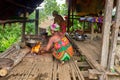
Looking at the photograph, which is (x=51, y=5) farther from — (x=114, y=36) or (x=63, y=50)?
(x=114, y=36)

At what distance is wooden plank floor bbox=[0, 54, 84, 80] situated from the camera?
3.61m

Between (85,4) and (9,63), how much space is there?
7.88 metres

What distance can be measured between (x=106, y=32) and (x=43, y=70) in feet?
4.77

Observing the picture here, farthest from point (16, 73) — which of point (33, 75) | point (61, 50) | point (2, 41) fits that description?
point (2, 41)

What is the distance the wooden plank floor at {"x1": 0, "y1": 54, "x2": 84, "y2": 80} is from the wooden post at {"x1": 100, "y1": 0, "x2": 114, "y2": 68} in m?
0.60

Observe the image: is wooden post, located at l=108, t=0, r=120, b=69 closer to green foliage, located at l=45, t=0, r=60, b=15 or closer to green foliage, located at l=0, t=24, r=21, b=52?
green foliage, located at l=0, t=24, r=21, b=52

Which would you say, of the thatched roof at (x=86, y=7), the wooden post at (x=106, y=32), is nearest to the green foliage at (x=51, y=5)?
the thatched roof at (x=86, y=7)

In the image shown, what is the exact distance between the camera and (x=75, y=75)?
3779 mm

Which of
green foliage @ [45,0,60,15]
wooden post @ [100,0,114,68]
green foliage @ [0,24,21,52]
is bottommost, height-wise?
green foliage @ [0,24,21,52]

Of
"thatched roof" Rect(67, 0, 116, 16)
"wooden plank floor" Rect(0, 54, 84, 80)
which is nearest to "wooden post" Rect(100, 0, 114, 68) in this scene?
"wooden plank floor" Rect(0, 54, 84, 80)

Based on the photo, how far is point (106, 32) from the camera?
4.11 metres

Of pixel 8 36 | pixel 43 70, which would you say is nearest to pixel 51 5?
pixel 8 36

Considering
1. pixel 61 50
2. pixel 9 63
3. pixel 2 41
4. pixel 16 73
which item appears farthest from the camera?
pixel 2 41

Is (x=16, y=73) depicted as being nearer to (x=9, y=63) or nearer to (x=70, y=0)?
(x=9, y=63)
